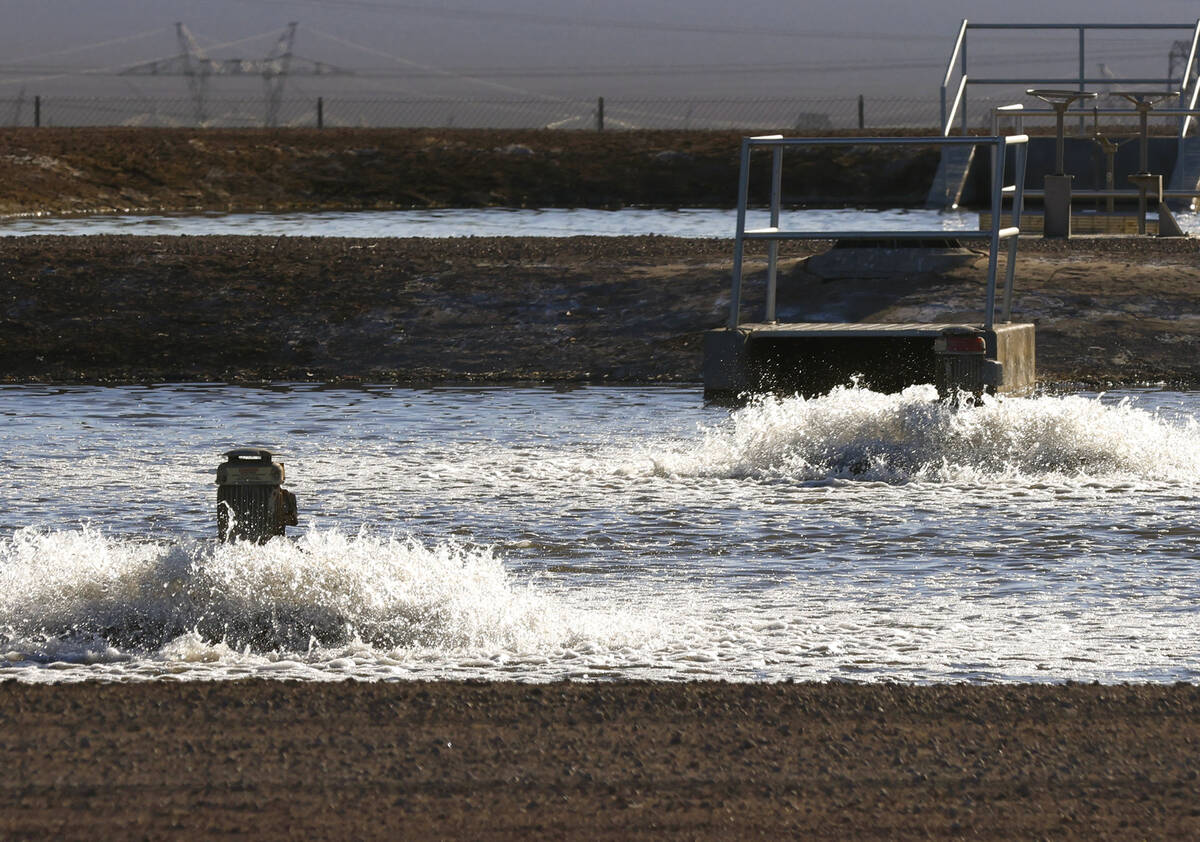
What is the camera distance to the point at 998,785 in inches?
200

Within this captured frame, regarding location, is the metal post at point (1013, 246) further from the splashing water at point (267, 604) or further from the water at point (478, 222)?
the water at point (478, 222)

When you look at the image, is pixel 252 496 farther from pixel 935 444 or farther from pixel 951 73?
pixel 951 73

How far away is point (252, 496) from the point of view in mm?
7594

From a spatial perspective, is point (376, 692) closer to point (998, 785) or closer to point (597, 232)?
point (998, 785)

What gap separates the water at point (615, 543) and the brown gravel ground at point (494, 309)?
2.88 meters

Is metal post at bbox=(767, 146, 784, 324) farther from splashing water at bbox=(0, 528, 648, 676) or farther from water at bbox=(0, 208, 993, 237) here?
water at bbox=(0, 208, 993, 237)

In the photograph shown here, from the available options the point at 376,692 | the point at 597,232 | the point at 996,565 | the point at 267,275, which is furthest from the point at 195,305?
the point at 376,692

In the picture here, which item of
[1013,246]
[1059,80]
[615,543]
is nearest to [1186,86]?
[1059,80]

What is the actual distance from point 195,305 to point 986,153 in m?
19.7

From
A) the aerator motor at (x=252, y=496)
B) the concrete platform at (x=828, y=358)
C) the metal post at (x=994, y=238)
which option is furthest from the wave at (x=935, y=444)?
the aerator motor at (x=252, y=496)

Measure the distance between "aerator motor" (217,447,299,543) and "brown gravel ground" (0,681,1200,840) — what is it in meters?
1.47

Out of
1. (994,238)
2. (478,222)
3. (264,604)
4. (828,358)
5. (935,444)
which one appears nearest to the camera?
(264,604)

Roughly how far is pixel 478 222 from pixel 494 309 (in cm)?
1520

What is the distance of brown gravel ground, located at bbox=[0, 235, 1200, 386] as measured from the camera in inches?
765
